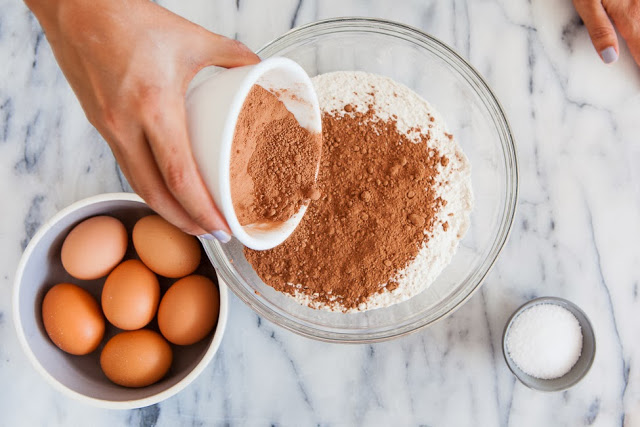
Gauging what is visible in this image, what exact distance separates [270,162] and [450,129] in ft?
1.75

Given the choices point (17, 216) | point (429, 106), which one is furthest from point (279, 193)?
point (17, 216)

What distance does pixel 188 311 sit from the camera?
114 cm

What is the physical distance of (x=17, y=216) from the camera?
4.31 feet

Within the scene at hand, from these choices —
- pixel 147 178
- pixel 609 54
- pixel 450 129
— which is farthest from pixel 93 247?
pixel 609 54

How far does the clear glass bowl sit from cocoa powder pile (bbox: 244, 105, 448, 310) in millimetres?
116

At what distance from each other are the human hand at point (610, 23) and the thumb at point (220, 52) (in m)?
0.91

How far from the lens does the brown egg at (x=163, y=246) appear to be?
1142mm

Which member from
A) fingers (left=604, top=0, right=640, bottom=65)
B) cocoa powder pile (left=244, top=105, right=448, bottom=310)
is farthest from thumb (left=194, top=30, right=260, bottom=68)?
fingers (left=604, top=0, right=640, bottom=65)

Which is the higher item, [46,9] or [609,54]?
[609,54]

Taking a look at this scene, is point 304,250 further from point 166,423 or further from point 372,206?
point 166,423

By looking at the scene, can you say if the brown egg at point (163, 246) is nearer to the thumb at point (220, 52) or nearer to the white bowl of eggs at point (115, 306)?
the white bowl of eggs at point (115, 306)

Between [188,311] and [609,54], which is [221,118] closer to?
[188,311]

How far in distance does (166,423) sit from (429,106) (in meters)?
1.00

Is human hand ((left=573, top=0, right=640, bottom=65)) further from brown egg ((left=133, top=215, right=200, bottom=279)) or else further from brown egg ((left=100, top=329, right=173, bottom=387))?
brown egg ((left=100, top=329, right=173, bottom=387))
